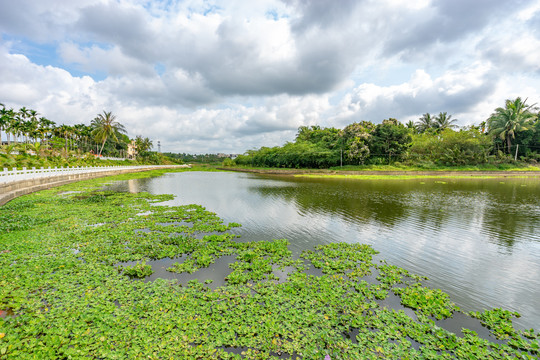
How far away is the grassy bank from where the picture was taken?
387 centimetres

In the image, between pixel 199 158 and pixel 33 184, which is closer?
pixel 33 184

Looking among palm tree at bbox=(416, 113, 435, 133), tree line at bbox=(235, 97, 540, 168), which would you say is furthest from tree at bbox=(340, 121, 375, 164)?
palm tree at bbox=(416, 113, 435, 133)

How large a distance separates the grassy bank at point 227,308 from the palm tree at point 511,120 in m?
68.2

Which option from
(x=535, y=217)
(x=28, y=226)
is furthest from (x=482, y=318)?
(x=28, y=226)

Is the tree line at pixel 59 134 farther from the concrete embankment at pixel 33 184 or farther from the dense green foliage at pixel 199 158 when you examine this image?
the dense green foliage at pixel 199 158

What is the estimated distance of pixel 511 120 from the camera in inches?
2096

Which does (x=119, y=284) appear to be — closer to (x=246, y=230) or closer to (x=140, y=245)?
(x=140, y=245)

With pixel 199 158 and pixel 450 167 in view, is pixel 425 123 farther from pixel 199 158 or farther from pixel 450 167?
pixel 199 158

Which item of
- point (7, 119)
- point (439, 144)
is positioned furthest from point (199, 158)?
point (439, 144)

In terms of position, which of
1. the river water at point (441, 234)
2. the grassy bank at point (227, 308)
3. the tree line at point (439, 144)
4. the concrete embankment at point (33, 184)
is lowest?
the river water at point (441, 234)

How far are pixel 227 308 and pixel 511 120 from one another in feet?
243

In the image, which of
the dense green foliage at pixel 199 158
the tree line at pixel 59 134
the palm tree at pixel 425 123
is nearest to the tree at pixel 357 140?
the palm tree at pixel 425 123

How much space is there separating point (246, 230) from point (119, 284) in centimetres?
552

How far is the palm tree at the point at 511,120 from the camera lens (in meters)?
52.9
